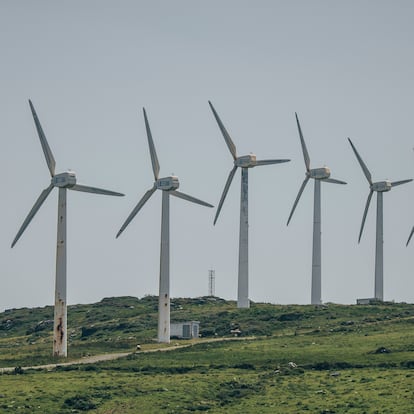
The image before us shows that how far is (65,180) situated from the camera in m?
191

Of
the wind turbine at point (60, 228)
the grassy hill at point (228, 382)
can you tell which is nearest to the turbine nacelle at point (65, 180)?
the wind turbine at point (60, 228)

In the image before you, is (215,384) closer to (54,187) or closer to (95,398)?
(95,398)

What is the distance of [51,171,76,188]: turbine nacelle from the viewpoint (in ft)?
627

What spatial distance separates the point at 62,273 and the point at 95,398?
35079 mm

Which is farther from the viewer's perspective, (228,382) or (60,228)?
(60,228)

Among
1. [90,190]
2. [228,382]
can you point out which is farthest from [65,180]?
[228,382]

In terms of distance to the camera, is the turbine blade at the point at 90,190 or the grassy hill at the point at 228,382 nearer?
the grassy hill at the point at 228,382

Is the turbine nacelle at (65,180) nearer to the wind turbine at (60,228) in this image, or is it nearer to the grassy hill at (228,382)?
the wind turbine at (60,228)

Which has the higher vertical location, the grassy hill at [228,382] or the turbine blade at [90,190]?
the turbine blade at [90,190]

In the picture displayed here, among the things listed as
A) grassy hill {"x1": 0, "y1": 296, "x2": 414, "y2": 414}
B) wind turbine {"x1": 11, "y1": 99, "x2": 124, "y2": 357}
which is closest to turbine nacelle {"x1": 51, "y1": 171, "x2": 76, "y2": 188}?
wind turbine {"x1": 11, "y1": 99, "x2": 124, "y2": 357}

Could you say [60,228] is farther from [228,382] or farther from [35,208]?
[228,382]

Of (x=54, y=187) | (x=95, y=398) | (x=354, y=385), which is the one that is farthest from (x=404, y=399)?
(x=54, y=187)

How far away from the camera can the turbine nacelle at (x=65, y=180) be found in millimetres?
191000

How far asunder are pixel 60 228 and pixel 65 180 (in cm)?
644
